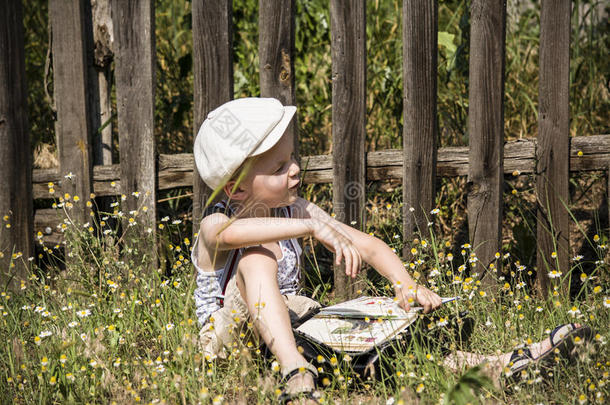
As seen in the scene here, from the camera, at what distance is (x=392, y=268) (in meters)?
2.50

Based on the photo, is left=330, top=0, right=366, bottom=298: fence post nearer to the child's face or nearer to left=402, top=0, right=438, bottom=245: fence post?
left=402, top=0, right=438, bottom=245: fence post

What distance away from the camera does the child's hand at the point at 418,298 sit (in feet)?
7.64

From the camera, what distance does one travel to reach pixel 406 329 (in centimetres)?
251

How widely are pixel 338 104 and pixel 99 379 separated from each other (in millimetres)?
1510

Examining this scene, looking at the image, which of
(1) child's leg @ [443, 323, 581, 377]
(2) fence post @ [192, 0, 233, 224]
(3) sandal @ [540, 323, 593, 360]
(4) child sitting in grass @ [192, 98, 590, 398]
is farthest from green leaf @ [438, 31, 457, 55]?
(3) sandal @ [540, 323, 593, 360]

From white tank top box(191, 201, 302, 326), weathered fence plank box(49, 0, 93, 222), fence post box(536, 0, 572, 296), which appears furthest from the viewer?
weathered fence plank box(49, 0, 93, 222)

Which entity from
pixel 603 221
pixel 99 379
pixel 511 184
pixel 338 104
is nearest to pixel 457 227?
pixel 511 184

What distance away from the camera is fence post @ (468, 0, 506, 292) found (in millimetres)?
2873

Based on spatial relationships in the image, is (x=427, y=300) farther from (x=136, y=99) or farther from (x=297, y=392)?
(x=136, y=99)

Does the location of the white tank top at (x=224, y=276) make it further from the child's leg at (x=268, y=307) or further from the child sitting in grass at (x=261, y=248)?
the child's leg at (x=268, y=307)

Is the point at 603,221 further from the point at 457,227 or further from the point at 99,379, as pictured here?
the point at 99,379

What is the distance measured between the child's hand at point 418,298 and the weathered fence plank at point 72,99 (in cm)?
172

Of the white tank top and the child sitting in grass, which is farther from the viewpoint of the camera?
the white tank top

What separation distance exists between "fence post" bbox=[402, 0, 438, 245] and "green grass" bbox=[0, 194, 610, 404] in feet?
0.43
